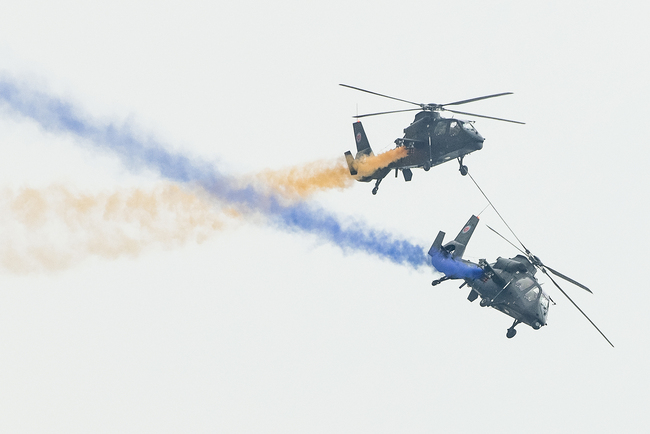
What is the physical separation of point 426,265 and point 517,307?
6.70 meters

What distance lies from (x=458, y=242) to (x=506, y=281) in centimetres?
553

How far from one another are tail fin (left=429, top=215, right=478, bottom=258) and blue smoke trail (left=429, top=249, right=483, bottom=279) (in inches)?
16.2

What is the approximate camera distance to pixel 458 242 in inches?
2406

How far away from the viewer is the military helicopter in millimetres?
55938

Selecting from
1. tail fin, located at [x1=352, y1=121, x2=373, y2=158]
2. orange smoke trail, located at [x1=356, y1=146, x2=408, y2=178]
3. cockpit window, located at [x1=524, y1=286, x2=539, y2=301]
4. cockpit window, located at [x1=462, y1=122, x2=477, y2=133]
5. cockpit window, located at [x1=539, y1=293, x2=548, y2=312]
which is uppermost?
tail fin, located at [x1=352, y1=121, x2=373, y2=158]

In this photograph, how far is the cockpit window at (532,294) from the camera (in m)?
55.8

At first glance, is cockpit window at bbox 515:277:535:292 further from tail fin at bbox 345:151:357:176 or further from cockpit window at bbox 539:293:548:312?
A: tail fin at bbox 345:151:357:176

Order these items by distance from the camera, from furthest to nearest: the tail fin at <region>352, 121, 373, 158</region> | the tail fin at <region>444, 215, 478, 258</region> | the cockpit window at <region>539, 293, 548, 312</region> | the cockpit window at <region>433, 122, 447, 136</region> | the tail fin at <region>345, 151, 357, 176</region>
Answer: the tail fin at <region>352, 121, 373, 158</region> < the tail fin at <region>345, 151, 357, 176</region> < the tail fin at <region>444, 215, 478, 258</region> < the cockpit window at <region>433, 122, 447, 136</region> < the cockpit window at <region>539, 293, 548, 312</region>

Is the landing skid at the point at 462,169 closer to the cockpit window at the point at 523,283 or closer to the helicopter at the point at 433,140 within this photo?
the helicopter at the point at 433,140

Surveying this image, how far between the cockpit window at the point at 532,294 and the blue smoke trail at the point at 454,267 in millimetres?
2965

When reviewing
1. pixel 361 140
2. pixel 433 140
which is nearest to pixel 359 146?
pixel 361 140

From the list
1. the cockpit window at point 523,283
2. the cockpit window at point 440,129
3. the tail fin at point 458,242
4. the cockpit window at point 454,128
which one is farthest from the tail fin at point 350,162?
the cockpit window at point 523,283

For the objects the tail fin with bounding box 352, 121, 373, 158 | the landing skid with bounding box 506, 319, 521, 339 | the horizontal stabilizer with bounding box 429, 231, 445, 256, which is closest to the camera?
the landing skid with bounding box 506, 319, 521, 339

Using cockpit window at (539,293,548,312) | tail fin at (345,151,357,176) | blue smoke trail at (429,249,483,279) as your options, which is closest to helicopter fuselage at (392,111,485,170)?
tail fin at (345,151,357,176)
